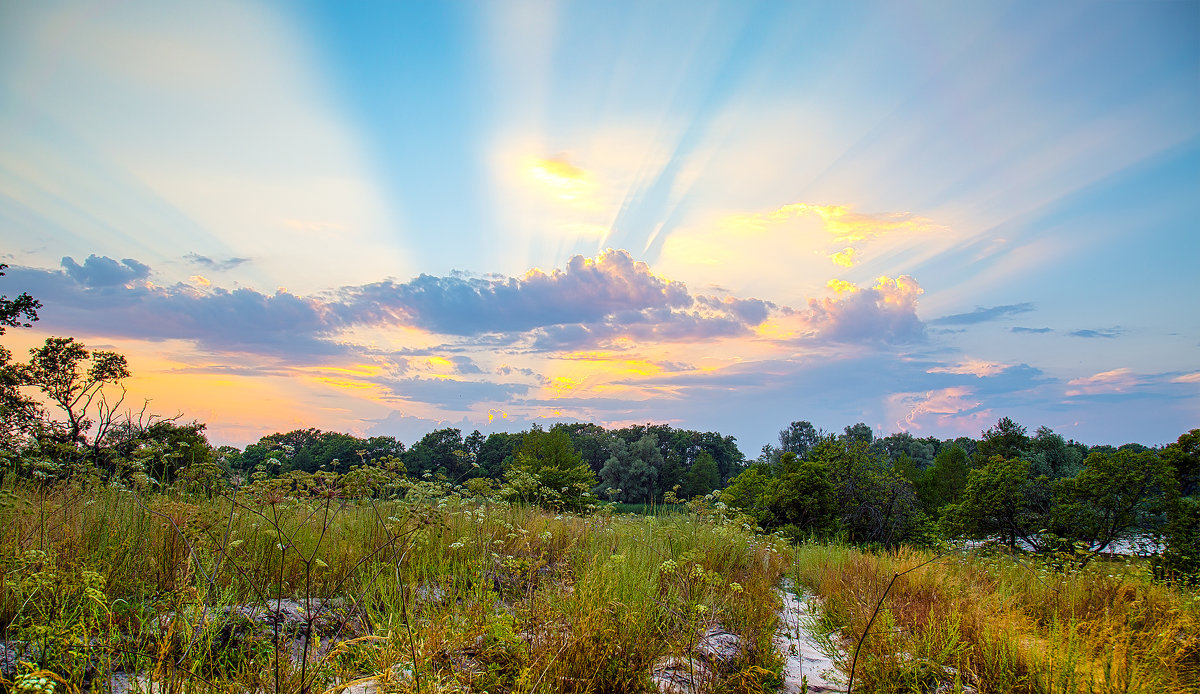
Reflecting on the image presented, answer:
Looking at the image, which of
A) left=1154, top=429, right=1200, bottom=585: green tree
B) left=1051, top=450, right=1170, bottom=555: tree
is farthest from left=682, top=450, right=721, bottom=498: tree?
left=1154, top=429, right=1200, bottom=585: green tree

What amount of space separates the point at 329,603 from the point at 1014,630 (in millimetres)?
5627

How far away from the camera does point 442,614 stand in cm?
448

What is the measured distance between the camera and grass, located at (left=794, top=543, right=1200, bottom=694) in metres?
4.12

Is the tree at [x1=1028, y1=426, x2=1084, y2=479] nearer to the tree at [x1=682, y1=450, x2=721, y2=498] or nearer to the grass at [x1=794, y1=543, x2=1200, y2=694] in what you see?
the tree at [x1=682, y1=450, x2=721, y2=498]

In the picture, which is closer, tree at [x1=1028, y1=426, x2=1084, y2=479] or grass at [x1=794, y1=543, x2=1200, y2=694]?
grass at [x1=794, y1=543, x2=1200, y2=694]

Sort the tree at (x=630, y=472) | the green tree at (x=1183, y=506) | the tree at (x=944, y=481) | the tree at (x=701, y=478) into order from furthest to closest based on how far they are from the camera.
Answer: the tree at (x=701, y=478), the tree at (x=630, y=472), the tree at (x=944, y=481), the green tree at (x=1183, y=506)

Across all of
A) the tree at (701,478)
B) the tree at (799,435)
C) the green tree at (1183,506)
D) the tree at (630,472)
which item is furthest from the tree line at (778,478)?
the tree at (799,435)

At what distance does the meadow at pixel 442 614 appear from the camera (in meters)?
3.40

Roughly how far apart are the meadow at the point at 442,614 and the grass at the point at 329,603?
26mm

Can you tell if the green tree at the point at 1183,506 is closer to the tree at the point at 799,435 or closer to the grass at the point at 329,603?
the grass at the point at 329,603

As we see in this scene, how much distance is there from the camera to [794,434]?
95.9 meters

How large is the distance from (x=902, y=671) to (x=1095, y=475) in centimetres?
1699

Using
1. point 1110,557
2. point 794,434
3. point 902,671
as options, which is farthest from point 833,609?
point 794,434

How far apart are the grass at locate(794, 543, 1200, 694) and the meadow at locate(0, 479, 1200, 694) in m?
0.03
